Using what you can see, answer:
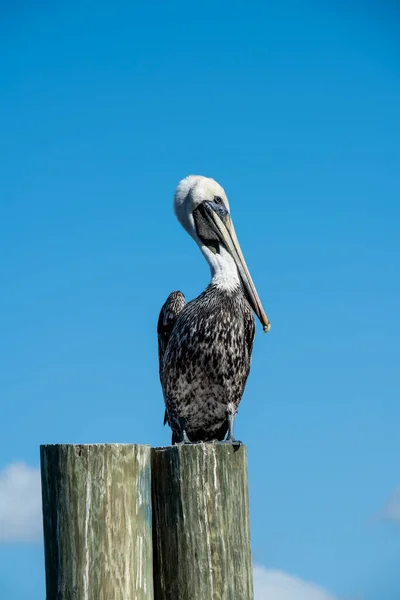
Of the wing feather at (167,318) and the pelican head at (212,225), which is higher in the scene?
the pelican head at (212,225)

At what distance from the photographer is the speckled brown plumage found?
21.5 ft

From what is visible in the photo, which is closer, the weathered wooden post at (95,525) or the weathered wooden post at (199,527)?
the weathered wooden post at (95,525)

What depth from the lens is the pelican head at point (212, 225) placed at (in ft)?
23.3

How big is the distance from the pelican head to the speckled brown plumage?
0.81 feet

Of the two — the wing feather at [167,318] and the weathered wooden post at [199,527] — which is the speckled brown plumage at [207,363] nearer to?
the wing feather at [167,318]

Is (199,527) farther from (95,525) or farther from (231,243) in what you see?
(231,243)

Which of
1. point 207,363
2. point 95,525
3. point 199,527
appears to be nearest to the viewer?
point 95,525

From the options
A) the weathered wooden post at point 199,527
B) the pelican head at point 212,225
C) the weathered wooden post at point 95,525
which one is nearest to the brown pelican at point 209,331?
the pelican head at point 212,225

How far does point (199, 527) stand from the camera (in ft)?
14.6

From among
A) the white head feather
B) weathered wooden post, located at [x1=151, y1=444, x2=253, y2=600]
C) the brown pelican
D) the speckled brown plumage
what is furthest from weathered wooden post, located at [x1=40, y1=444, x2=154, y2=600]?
the white head feather

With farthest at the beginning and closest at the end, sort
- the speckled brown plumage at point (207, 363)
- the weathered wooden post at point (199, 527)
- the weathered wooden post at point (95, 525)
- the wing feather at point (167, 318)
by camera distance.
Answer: the wing feather at point (167, 318) < the speckled brown plumage at point (207, 363) < the weathered wooden post at point (199, 527) < the weathered wooden post at point (95, 525)

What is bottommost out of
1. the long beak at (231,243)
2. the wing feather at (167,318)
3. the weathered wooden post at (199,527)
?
the weathered wooden post at (199,527)

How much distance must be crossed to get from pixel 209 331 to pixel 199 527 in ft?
7.51

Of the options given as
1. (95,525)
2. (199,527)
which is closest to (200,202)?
(199,527)
